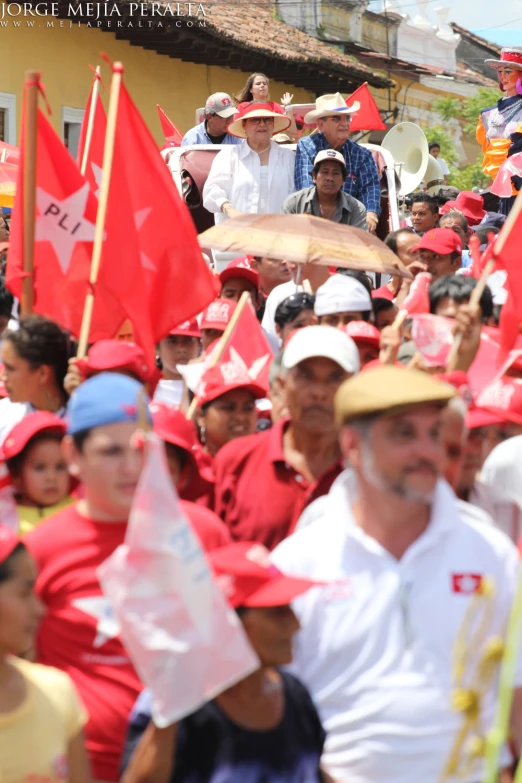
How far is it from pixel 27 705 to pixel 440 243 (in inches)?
252

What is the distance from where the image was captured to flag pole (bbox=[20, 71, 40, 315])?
7.03m

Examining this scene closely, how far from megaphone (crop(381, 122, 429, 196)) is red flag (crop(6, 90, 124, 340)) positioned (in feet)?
35.3

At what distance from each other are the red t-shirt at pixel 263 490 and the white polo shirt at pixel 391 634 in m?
0.96

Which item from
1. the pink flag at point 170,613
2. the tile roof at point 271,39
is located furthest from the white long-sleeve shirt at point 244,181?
the tile roof at point 271,39

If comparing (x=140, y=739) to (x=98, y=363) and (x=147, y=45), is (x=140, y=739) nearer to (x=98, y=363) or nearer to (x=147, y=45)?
(x=98, y=363)

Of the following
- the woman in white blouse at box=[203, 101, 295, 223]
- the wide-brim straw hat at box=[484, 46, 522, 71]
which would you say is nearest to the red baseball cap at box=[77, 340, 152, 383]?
the woman in white blouse at box=[203, 101, 295, 223]

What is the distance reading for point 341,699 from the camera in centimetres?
408

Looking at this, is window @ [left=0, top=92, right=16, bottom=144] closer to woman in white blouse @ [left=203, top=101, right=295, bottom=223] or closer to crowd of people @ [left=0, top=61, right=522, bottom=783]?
woman in white blouse @ [left=203, top=101, right=295, bottom=223]

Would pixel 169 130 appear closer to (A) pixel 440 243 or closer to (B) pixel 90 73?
(B) pixel 90 73

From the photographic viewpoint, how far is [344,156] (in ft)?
37.3

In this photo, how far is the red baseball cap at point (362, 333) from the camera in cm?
706

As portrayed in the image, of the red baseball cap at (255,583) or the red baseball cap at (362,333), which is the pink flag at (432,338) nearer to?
the red baseball cap at (362,333)

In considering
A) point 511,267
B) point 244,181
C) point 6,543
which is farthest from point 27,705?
point 244,181

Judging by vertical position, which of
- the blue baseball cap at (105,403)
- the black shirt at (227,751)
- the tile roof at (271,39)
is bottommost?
the black shirt at (227,751)
